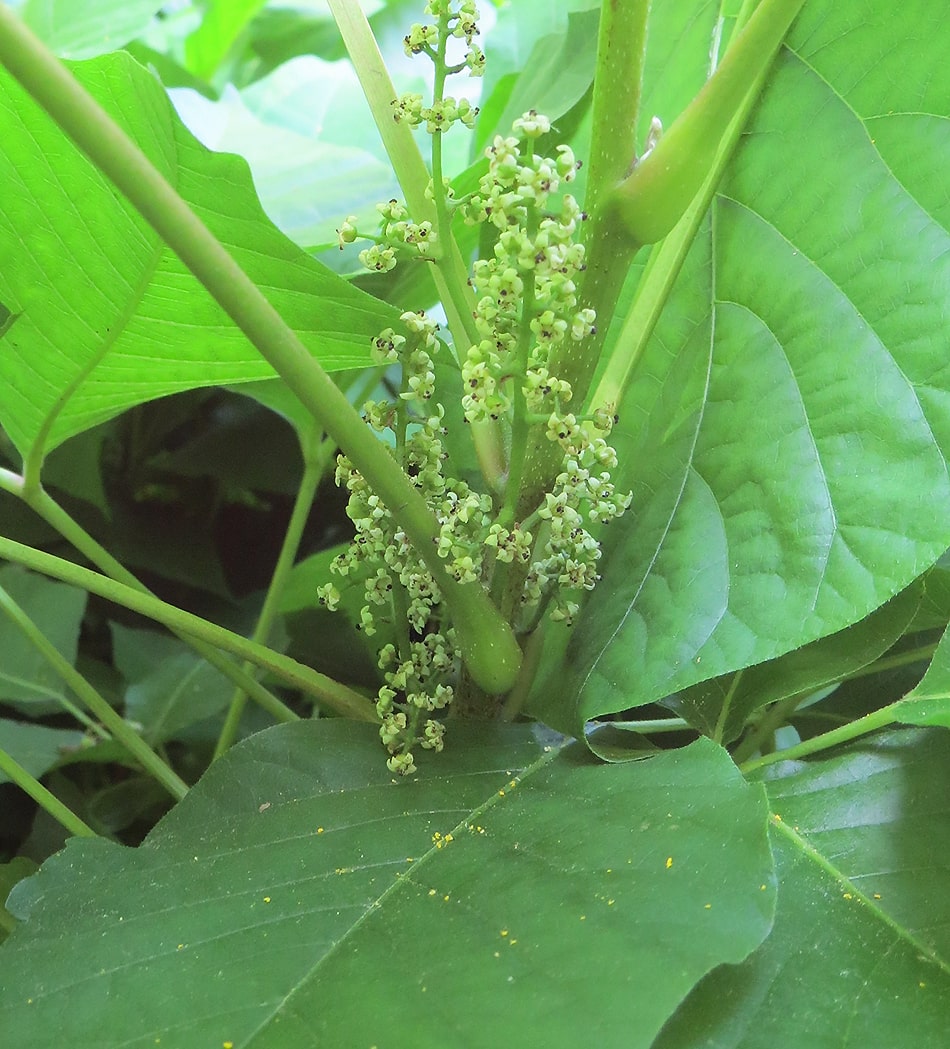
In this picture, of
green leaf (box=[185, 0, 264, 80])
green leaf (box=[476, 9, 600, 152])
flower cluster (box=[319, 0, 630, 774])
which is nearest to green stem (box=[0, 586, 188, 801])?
flower cluster (box=[319, 0, 630, 774])

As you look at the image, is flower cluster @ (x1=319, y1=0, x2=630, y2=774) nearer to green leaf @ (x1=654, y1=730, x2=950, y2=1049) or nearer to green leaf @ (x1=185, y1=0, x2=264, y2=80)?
green leaf @ (x1=654, y1=730, x2=950, y2=1049)

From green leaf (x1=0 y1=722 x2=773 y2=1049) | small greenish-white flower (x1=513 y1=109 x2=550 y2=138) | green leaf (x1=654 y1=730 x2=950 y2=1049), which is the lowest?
green leaf (x1=654 y1=730 x2=950 y2=1049)

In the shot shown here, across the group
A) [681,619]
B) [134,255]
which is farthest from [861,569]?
[134,255]

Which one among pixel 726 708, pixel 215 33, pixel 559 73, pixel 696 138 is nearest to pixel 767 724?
pixel 726 708

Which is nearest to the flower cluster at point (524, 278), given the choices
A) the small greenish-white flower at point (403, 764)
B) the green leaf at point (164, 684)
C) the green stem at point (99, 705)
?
the small greenish-white flower at point (403, 764)

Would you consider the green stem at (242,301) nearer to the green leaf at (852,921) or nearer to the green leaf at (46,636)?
the green leaf at (852,921)

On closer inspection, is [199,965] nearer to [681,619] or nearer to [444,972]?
[444,972]

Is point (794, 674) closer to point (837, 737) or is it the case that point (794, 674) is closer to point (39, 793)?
point (837, 737)
